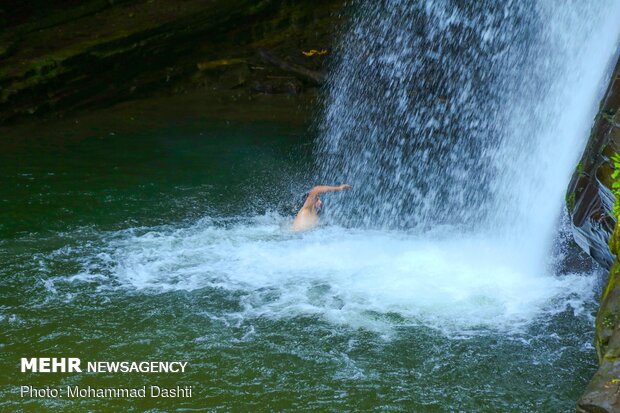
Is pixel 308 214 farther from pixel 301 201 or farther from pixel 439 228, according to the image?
pixel 439 228

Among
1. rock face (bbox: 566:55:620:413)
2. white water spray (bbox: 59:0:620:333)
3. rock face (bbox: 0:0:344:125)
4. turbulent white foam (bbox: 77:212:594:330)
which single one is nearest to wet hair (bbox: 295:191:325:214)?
white water spray (bbox: 59:0:620:333)

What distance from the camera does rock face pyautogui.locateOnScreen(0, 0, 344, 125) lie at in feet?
45.2

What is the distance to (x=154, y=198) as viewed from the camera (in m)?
9.78

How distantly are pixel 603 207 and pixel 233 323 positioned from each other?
9.86ft

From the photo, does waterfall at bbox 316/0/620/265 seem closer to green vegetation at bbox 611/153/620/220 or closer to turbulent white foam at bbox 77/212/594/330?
turbulent white foam at bbox 77/212/594/330

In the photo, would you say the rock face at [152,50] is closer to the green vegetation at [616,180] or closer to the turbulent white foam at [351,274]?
the turbulent white foam at [351,274]

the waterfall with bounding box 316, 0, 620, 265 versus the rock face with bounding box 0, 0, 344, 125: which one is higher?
the rock face with bounding box 0, 0, 344, 125

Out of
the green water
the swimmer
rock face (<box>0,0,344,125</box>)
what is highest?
rock face (<box>0,0,344,125</box>)

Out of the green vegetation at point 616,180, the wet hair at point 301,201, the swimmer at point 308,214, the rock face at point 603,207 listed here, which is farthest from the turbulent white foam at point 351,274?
the green vegetation at point 616,180

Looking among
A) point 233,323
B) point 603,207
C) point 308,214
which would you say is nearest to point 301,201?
point 308,214

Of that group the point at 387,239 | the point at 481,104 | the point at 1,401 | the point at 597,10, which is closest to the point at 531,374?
the point at 387,239

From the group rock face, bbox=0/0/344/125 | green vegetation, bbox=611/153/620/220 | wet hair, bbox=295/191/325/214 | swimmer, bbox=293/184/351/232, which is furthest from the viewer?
rock face, bbox=0/0/344/125

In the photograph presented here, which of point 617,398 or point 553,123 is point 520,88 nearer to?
point 553,123

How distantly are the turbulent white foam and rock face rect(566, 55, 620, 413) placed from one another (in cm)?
86
